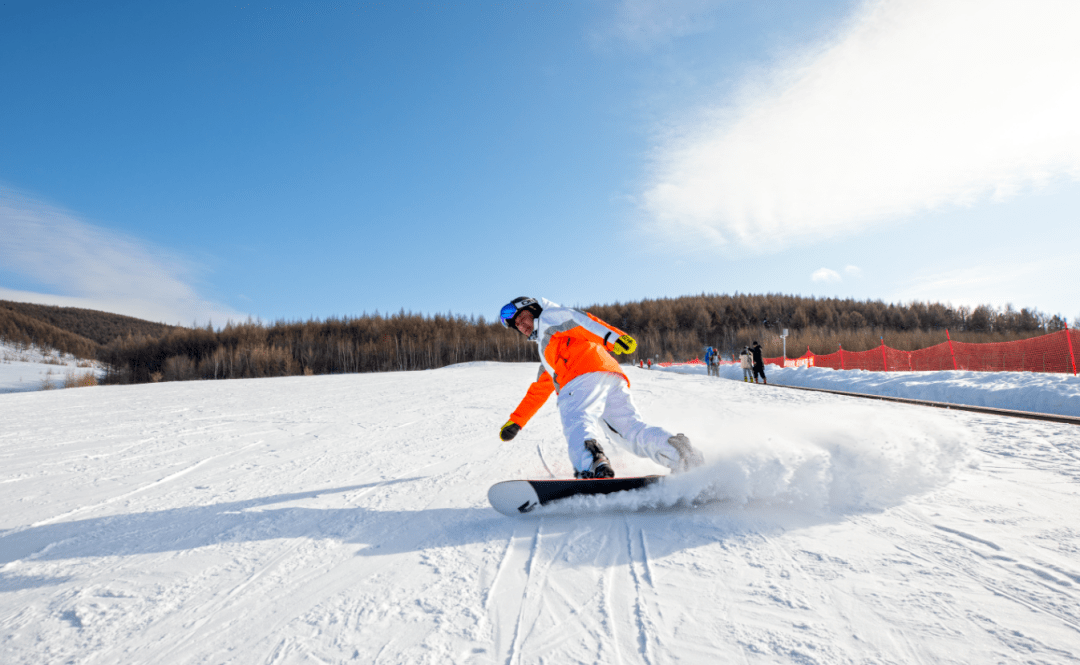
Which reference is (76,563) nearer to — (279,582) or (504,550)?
(279,582)

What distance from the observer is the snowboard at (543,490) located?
8.85 ft

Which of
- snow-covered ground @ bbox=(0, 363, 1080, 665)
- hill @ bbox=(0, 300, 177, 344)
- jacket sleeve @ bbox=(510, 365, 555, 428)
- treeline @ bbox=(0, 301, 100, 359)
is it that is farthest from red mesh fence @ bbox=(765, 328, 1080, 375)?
hill @ bbox=(0, 300, 177, 344)

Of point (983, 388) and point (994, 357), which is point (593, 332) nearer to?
point (983, 388)

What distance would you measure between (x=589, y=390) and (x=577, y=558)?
4.18 ft

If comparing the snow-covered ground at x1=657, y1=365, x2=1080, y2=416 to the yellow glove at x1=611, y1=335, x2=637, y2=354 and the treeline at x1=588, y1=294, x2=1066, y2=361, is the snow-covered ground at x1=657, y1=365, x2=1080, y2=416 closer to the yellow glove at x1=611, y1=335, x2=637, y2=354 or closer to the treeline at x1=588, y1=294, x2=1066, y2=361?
the yellow glove at x1=611, y1=335, x2=637, y2=354

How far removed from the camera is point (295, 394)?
1136 centimetres

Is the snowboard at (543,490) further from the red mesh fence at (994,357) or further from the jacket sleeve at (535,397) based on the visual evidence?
the red mesh fence at (994,357)

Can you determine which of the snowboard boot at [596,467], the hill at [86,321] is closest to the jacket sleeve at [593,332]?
the snowboard boot at [596,467]

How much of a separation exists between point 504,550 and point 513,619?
637 millimetres

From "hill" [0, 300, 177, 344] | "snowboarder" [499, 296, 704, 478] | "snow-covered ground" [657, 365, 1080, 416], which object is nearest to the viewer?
"snowboarder" [499, 296, 704, 478]

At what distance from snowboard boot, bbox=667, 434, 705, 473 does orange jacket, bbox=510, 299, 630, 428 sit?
657mm

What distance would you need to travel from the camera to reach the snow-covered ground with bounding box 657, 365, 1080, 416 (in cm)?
639

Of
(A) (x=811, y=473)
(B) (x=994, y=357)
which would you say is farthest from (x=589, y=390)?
(B) (x=994, y=357)

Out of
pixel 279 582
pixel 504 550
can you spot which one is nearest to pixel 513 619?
pixel 504 550
